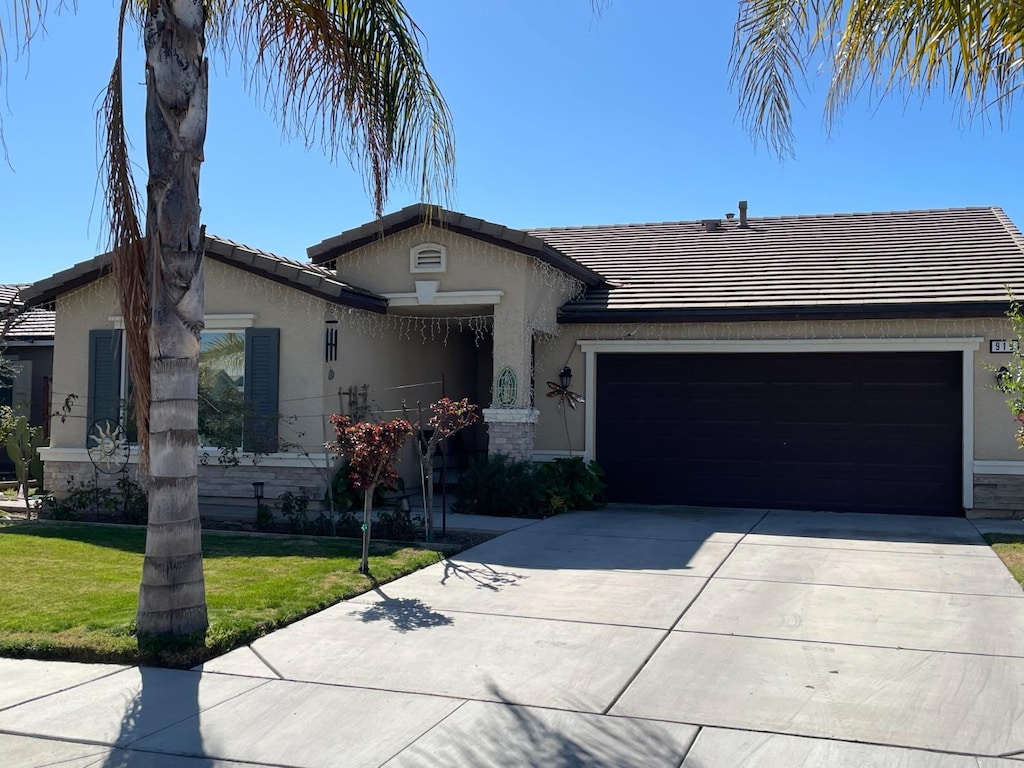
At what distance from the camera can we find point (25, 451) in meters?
14.3

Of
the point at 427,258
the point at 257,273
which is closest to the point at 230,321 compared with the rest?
the point at 257,273

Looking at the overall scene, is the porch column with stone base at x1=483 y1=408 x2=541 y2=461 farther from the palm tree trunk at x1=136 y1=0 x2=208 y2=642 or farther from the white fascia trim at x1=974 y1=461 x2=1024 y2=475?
the palm tree trunk at x1=136 y1=0 x2=208 y2=642

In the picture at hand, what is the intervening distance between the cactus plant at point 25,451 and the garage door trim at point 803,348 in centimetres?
824

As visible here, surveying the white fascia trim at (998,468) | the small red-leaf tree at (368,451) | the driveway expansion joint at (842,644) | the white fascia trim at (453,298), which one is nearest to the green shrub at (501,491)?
the white fascia trim at (453,298)

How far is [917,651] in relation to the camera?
6.56 m

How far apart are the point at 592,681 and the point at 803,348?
8802 mm

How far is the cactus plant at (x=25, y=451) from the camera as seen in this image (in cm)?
1398

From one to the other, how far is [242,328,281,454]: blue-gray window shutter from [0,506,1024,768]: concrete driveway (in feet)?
14.6

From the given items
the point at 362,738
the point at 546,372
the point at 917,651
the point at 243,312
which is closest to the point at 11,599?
the point at 362,738

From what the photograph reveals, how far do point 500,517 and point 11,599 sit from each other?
6114 millimetres

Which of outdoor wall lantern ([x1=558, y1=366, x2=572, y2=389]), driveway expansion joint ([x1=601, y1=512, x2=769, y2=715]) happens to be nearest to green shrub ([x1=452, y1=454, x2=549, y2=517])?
outdoor wall lantern ([x1=558, y1=366, x2=572, y2=389])

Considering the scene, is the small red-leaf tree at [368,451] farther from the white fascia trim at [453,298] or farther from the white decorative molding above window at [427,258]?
the white decorative molding above window at [427,258]

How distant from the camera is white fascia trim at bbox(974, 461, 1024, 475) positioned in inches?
504

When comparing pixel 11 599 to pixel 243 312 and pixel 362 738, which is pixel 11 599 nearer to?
pixel 362 738
